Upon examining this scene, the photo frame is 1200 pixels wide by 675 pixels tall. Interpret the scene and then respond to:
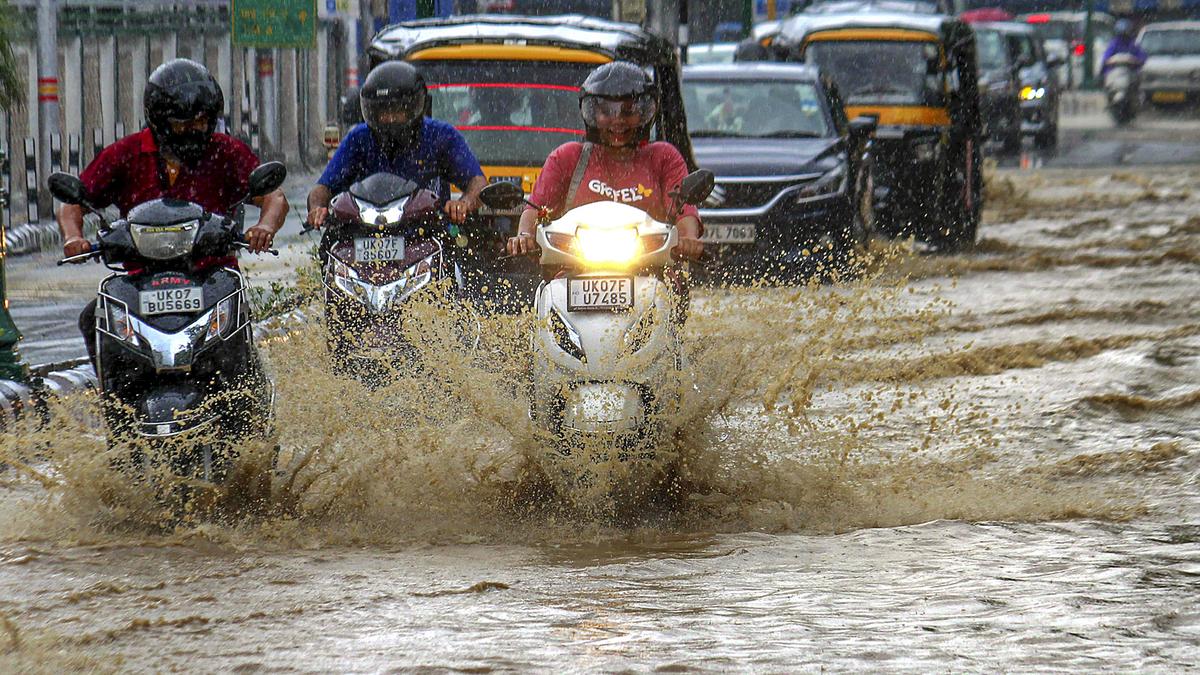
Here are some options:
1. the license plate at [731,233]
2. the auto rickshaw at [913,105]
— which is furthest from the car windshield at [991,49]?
the license plate at [731,233]

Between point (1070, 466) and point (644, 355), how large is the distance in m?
2.13

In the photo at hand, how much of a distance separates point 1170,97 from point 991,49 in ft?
Result: 24.4

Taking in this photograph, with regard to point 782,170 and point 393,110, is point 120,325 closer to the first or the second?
point 393,110

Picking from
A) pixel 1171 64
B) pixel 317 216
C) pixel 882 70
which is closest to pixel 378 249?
pixel 317 216

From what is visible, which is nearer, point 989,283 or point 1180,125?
point 989,283

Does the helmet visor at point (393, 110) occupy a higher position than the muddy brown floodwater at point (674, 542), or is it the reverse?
the helmet visor at point (393, 110)

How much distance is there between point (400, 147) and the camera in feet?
29.4

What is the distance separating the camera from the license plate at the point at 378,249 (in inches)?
326

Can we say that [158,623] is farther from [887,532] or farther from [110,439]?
[887,532]

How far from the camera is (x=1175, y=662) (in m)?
5.04

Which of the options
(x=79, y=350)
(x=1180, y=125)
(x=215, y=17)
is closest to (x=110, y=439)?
(x=79, y=350)

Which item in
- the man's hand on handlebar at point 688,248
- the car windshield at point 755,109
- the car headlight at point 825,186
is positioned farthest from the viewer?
the car windshield at point 755,109

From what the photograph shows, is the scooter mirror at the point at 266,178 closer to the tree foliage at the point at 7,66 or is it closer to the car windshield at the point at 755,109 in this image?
the tree foliage at the point at 7,66

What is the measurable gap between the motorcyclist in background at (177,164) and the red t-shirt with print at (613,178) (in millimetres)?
1085
